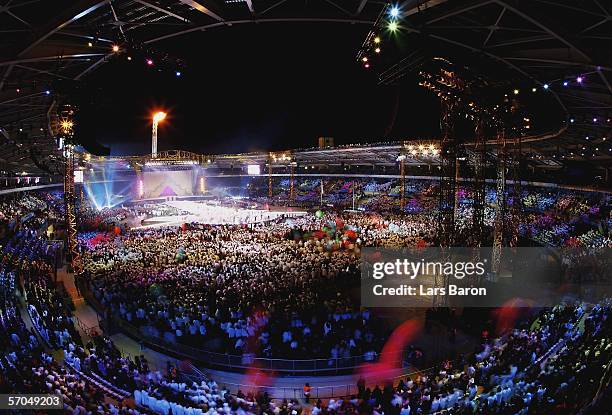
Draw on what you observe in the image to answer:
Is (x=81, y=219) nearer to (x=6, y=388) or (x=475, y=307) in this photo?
(x=6, y=388)

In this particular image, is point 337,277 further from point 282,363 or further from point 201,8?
point 201,8

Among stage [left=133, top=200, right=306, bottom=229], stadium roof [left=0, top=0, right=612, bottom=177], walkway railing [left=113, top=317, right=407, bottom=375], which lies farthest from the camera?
stage [left=133, top=200, right=306, bottom=229]

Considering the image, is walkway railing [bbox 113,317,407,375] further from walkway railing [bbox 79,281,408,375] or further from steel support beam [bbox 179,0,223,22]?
steel support beam [bbox 179,0,223,22]

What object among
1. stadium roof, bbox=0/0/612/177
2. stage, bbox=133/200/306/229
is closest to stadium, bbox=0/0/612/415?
stadium roof, bbox=0/0/612/177

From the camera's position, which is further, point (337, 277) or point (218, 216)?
point (218, 216)

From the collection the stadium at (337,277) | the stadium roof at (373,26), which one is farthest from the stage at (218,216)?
the stadium roof at (373,26)

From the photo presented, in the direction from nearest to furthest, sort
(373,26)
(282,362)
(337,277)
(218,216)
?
(373,26) → (282,362) → (337,277) → (218,216)

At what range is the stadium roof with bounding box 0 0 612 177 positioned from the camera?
744 cm

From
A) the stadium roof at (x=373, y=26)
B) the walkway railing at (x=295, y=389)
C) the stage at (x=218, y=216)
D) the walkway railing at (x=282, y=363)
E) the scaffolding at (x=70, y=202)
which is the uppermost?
the stadium roof at (x=373, y=26)

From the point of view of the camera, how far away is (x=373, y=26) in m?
8.79

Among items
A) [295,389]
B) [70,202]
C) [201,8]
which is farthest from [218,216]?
[201,8]

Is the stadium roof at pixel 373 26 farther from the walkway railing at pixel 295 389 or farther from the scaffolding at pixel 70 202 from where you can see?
the walkway railing at pixel 295 389

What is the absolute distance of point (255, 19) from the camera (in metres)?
8.63

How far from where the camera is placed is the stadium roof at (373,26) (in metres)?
7.44
